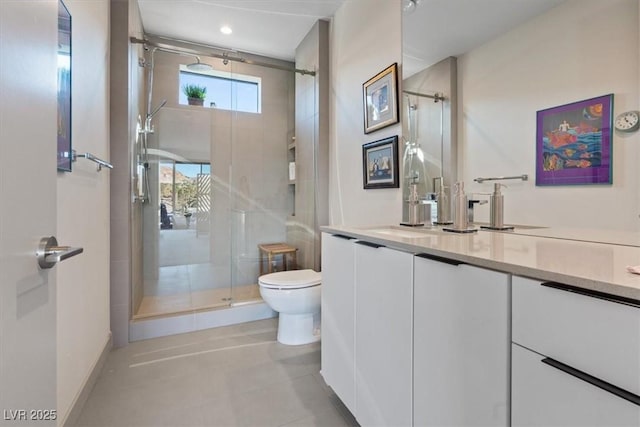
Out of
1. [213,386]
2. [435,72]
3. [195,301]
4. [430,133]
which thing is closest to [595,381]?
[430,133]

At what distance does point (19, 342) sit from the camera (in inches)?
23.1

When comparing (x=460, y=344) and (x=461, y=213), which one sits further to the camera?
(x=461, y=213)

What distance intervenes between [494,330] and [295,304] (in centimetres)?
164

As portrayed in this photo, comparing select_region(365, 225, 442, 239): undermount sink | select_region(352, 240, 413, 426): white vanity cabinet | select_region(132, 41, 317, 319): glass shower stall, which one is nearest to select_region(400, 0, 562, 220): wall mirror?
select_region(365, 225, 442, 239): undermount sink

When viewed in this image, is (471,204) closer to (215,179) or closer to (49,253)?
(49,253)

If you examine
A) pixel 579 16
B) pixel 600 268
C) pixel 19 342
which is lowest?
pixel 19 342

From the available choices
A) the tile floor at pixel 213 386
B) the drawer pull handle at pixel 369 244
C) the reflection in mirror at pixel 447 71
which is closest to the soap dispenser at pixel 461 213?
the reflection in mirror at pixel 447 71

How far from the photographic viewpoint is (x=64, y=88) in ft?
4.31

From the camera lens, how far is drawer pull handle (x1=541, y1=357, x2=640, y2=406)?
0.50m

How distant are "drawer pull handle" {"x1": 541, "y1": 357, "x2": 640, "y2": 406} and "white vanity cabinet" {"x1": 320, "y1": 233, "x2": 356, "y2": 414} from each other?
84cm

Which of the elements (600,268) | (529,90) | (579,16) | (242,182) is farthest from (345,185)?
(600,268)

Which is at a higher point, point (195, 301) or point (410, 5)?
point (410, 5)

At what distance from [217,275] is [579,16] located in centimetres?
329

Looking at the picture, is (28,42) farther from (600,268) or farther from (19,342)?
(600,268)
